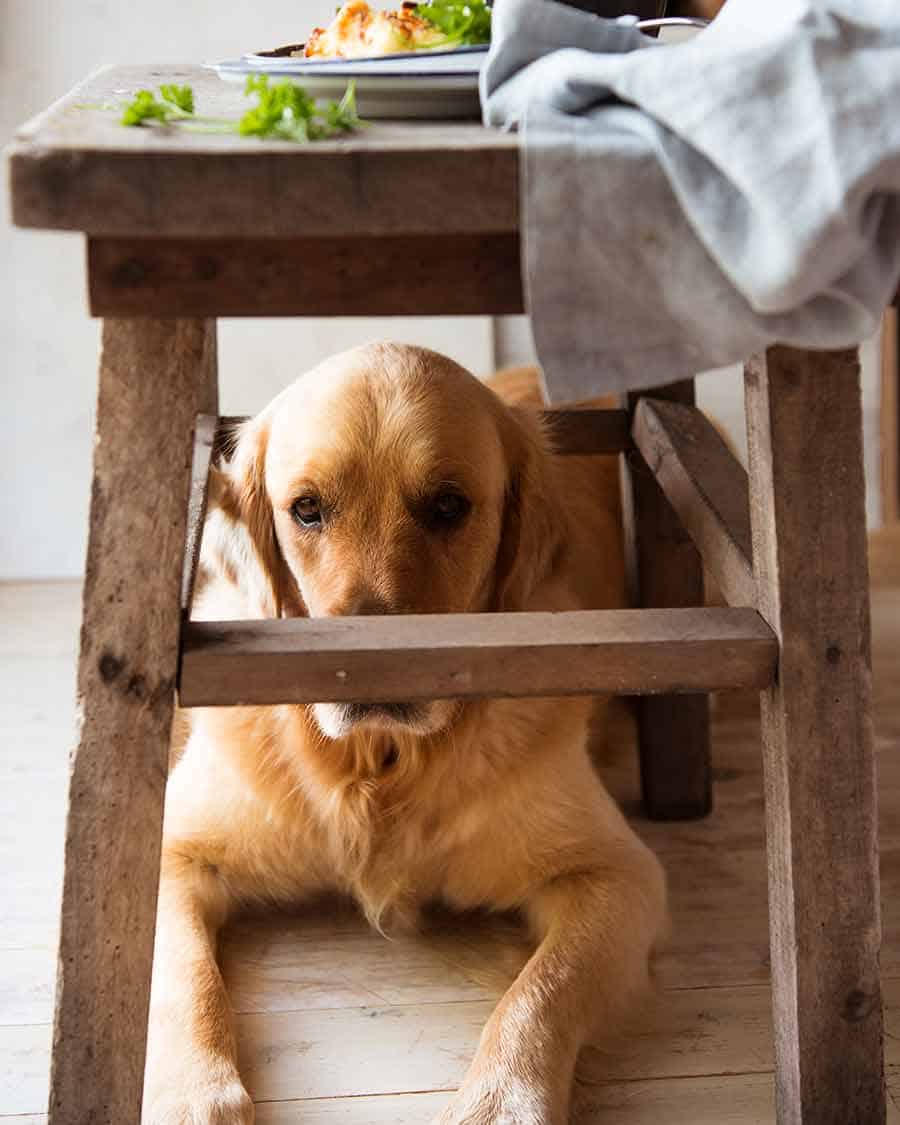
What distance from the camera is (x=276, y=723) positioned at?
1.82 meters

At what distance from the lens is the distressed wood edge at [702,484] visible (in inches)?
60.2

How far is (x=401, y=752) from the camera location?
177 cm

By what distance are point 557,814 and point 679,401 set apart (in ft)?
2.19

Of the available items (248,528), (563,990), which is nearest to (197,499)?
(248,528)

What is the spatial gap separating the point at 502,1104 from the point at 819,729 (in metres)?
0.50

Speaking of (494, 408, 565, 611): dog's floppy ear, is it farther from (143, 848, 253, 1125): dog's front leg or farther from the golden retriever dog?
(143, 848, 253, 1125): dog's front leg

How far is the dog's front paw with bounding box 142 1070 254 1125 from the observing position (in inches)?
54.7

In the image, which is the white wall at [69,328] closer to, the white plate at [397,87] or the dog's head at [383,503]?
the dog's head at [383,503]

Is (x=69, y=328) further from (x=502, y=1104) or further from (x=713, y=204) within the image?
(x=713, y=204)

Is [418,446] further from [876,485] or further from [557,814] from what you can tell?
[876,485]

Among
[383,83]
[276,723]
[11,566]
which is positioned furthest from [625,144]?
[11,566]

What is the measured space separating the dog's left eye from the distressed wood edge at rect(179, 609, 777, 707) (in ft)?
1.12

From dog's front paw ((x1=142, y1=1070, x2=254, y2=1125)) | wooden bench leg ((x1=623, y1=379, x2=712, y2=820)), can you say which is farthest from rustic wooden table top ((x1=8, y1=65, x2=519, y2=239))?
wooden bench leg ((x1=623, y1=379, x2=712, y2=820))

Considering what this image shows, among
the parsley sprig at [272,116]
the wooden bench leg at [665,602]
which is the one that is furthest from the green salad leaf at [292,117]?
the wooden bench leg at [665,602]
